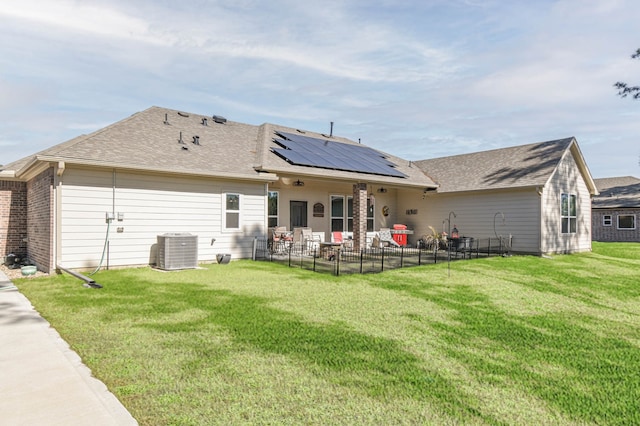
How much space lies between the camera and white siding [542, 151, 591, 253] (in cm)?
1672

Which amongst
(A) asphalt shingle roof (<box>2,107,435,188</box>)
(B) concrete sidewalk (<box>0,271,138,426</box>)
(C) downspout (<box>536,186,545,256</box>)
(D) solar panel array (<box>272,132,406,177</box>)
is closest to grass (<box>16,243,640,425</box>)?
(B) concrete sidewalk (<box>0,271,138,426</box>)

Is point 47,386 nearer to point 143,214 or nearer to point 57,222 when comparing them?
point 57,222

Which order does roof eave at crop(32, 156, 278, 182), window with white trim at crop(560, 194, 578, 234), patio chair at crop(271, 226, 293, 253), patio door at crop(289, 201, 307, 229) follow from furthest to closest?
window with white trim at crop(560, 194, 578, 234), patio door at crop(289, 201, 307, 229), patio chair at crop(271, 226, 293, 253), roof eave at crop(32, 156, 278, 182)

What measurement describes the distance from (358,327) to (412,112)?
27746 mm

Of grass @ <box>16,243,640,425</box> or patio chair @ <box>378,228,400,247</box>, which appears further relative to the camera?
patio chair @ <box>378,228,400,247</box>

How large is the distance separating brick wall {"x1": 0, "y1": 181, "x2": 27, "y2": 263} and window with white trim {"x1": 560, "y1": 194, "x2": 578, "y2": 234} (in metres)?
23.1

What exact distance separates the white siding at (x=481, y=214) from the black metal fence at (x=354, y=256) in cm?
70

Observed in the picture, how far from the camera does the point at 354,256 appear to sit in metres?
14.5

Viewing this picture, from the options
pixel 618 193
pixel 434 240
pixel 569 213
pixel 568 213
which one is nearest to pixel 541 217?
pixel 568 213

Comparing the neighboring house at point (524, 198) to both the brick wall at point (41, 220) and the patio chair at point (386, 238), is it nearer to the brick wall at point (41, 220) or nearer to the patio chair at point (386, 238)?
the patio chair at point (386, 238)

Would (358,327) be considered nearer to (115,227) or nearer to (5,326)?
(5,326)

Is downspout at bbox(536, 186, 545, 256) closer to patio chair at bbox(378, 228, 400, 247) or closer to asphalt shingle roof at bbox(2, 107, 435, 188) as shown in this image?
asphalt shingle roof at bbox(2, 107, 435, 188)

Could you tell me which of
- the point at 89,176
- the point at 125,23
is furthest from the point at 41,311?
the point at 125,23

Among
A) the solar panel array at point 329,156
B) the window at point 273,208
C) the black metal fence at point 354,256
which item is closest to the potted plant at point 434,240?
the black metal fence at point 354,256
